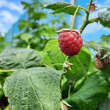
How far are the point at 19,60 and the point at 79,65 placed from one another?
0.63 feet

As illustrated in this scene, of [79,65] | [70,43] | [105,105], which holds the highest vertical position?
[70,43]

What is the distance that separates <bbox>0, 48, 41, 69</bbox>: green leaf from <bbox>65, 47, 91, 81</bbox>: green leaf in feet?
0.35

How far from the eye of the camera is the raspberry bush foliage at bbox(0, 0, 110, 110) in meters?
0.47

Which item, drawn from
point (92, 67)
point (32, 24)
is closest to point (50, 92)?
point (92, 67)

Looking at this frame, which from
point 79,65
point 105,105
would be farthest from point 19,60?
point 105,105

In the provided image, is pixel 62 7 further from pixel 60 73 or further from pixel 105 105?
pixel 105 105

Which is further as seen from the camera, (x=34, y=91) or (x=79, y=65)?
(x=79, y=65)

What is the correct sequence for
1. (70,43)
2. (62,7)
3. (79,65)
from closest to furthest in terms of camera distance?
1. (70,43)
2. (62,7)
3. (79,65)

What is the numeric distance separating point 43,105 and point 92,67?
2.29 ft

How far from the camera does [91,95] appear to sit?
2.35 ft

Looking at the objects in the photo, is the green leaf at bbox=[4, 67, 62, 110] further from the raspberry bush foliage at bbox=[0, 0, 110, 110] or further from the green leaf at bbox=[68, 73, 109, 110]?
the green leaf at bbox=[68, 73, 109, 110]

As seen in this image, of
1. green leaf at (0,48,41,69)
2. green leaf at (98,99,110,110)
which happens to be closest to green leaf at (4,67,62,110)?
green leaf at (0,48,41,69)

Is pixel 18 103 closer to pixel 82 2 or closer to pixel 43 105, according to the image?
pixel 43 105

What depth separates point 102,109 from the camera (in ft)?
2.47
